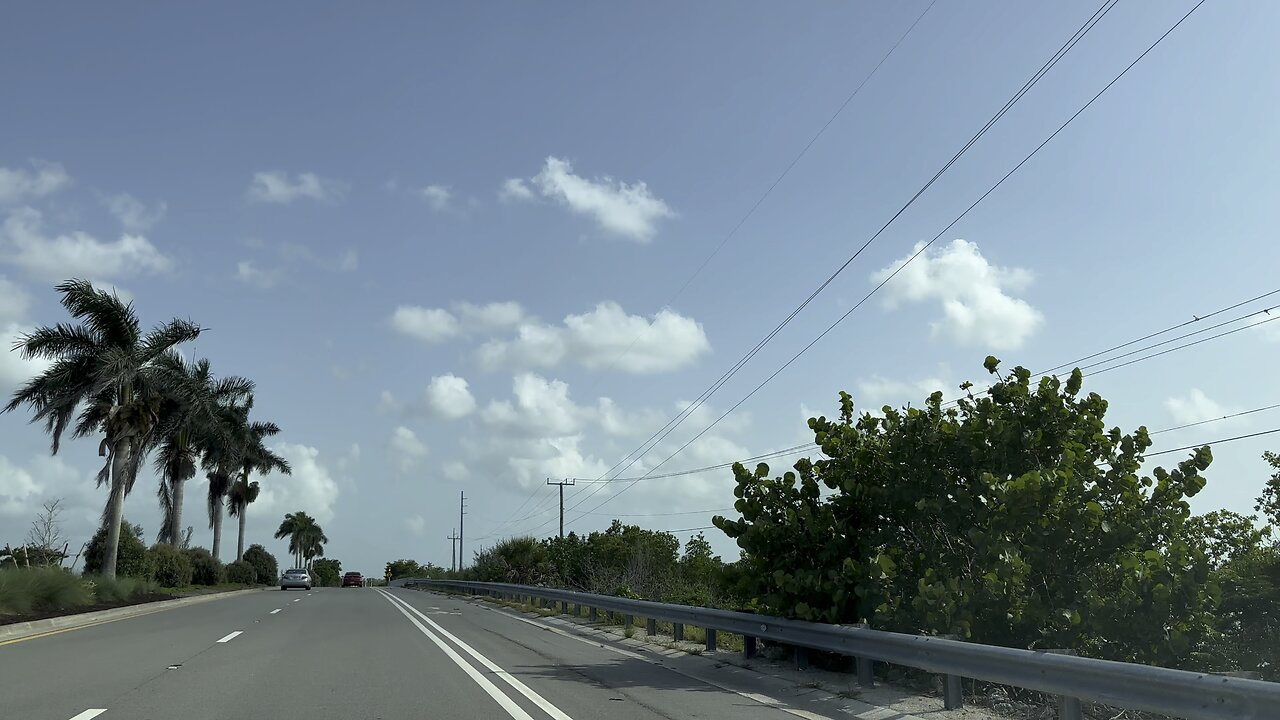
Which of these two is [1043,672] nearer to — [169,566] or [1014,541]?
[1014,541]

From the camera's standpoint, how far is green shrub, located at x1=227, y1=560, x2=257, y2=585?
61344 mm

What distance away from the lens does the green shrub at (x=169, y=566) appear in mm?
42384

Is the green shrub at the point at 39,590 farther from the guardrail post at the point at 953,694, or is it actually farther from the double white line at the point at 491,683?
the guardrail post at the point at 953,694

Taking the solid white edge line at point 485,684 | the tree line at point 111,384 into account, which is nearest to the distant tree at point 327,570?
the tree line at point 111,384

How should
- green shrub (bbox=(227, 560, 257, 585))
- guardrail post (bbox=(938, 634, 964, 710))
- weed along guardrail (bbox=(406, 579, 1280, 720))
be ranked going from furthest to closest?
green shrub (bbox=(227, 560, 257, 585)) < guardrail post (bbox=(938, 634, 964, 710)) < weed along guardrail (bbox=(406, 579, 1280, 720))

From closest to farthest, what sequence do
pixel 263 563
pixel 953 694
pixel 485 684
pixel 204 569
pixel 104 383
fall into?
1. pixel 953 694
2. pixel 485 684
3. pixel 104 383
4. pixel 204 569
5. pixel 263 563

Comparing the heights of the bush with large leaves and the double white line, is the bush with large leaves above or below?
above

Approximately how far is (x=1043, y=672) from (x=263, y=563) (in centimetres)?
8205

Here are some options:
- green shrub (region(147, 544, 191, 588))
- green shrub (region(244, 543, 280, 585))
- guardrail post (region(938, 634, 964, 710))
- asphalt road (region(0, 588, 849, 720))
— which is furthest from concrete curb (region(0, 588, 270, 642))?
green shrub (region(244, 543, 280, 585))

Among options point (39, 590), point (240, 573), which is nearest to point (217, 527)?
point (240, 573)

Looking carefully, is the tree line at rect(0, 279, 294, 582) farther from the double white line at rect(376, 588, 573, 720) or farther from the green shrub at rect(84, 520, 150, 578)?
the double white line at rect(376, 588, 573, 720)

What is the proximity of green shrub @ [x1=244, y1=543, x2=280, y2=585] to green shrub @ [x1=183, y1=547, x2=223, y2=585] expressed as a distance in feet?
79.7

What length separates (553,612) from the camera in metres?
25.9

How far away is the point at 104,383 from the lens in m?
31.9
